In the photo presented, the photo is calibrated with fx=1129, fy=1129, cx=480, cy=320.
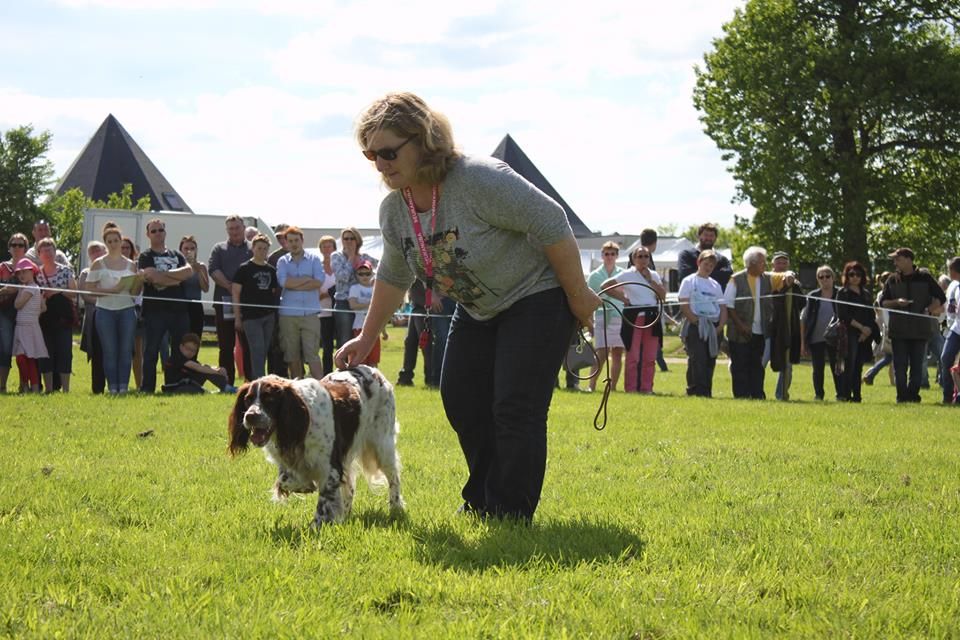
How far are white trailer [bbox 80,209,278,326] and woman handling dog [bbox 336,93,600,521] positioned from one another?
27740 millimetres

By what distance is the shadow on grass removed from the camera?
15.2ft

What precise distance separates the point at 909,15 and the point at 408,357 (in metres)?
26.4

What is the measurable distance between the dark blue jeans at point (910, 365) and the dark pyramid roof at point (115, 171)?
191 feet

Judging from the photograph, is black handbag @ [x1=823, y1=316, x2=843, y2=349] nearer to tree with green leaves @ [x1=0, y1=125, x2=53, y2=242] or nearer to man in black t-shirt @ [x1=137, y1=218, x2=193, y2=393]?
man in black t-shirt @ [x1=137, y1=218, x2=193, y2=393]

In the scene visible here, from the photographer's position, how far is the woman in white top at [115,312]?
45.1 feet

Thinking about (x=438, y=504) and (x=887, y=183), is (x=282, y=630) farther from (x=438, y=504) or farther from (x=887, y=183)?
(x=887, y=183)

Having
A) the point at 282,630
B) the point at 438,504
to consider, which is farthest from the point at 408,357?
the point at 282,630

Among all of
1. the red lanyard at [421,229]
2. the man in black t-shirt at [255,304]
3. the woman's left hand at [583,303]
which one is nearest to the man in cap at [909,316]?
the man in black t-shirt at [255,304]

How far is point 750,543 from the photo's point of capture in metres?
5.06

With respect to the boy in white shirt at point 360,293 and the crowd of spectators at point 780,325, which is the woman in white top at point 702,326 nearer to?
the crowd of spectators at point 780,325

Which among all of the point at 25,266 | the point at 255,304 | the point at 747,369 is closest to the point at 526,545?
the point at 255,304

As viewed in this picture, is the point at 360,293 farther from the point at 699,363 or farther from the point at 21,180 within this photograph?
the point at 21,180

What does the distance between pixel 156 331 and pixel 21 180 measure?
42.9 m

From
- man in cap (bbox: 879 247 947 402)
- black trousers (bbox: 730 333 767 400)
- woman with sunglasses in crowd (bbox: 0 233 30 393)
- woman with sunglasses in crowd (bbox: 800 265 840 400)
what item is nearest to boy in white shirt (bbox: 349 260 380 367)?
woman with sunglasses in crowd (bbox: 0 233 30 393)
